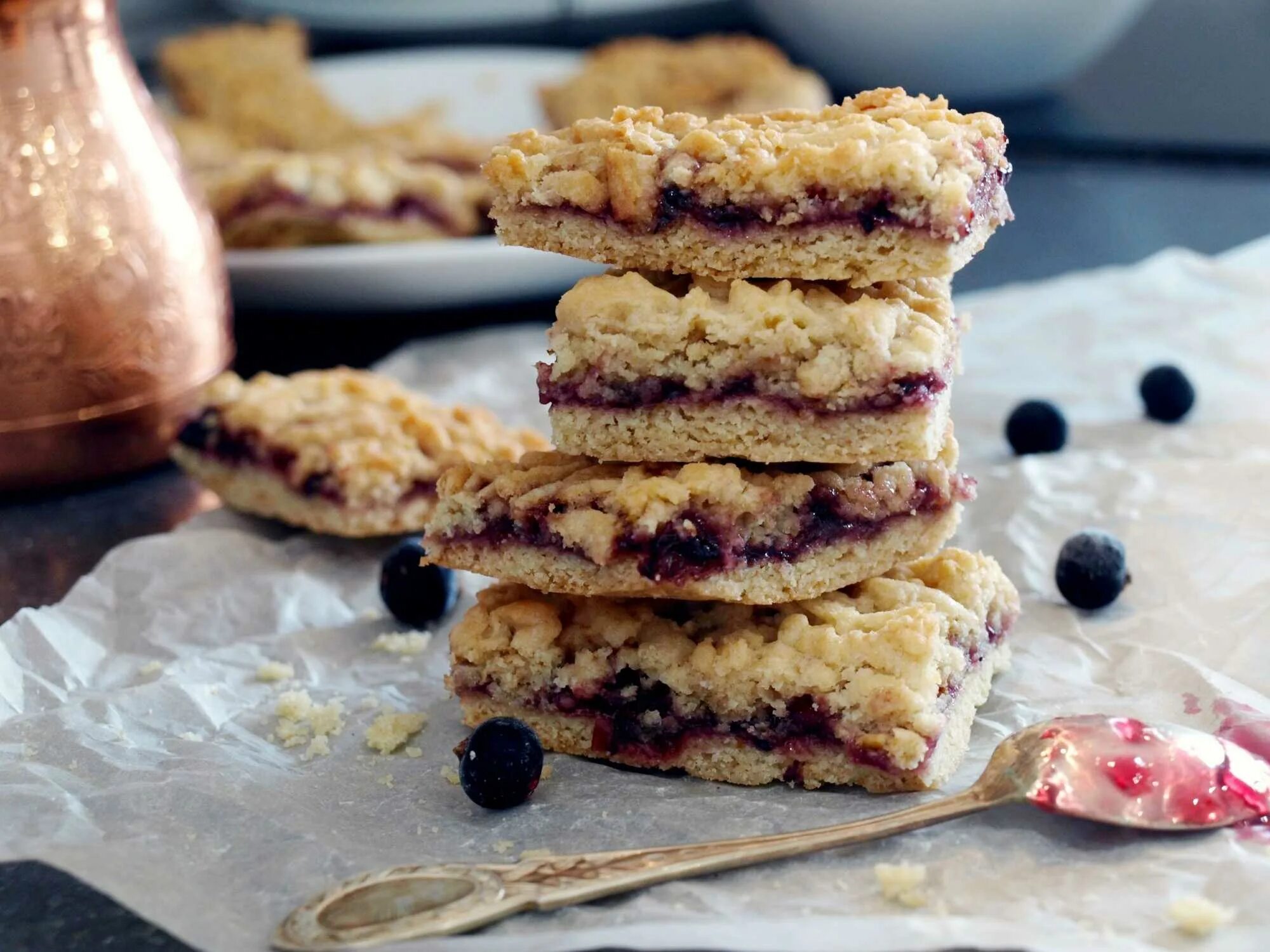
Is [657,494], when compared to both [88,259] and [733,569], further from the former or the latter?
[88,259]

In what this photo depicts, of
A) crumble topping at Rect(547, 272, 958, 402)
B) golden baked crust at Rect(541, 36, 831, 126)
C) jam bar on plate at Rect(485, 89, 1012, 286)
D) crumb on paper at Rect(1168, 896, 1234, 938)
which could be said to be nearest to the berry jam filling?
golden baked crust at Rect(541, 36, 831, 126)

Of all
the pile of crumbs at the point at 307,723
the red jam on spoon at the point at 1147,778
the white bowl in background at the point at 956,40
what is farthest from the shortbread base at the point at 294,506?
the white bowl in background at the point at 956,40

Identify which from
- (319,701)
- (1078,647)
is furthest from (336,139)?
(1078,647)

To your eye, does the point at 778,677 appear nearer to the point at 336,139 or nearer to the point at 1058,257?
the point at 1058,257

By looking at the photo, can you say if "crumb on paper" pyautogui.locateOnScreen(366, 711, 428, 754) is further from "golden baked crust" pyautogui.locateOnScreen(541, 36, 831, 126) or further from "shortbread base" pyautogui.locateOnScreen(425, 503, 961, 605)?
"golden baked crust" pyautogui.locateOnScreen(541, 36, 831, 126)

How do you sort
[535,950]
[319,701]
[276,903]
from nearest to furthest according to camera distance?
[535,950] → [276,903] → [319,701]

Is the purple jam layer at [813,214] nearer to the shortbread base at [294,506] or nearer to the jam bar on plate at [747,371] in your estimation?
the jam bar on plate at [747,371]

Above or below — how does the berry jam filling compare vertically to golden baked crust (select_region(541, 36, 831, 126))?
below
